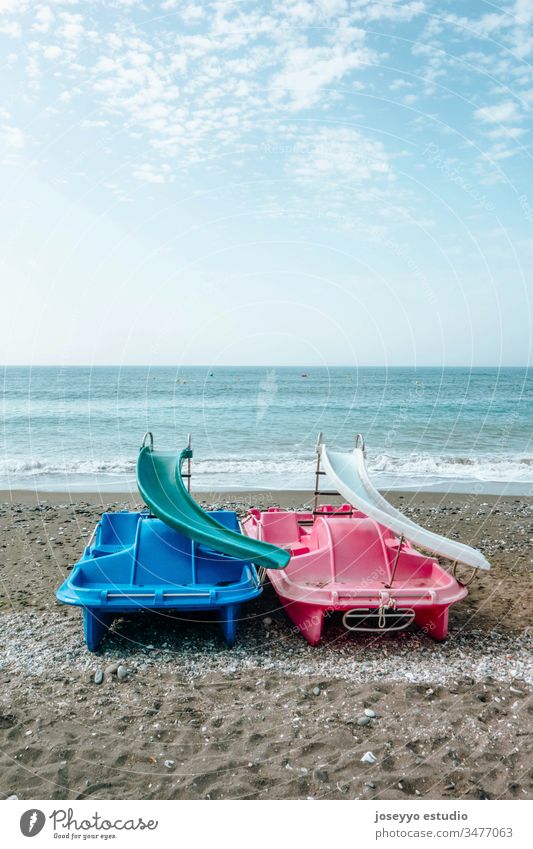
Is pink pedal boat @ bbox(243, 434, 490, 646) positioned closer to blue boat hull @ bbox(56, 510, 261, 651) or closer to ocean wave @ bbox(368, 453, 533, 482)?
blue boat hull @ bbox(56, 510, 261, 651)

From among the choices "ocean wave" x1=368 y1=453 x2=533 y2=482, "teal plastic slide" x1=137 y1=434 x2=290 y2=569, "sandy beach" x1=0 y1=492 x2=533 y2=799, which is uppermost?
"teal plastic slide" x1=137 y1=434 x2=290 y2=569

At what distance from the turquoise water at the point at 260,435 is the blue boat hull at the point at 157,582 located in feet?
32.0

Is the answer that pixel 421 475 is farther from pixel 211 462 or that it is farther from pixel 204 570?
pixel 204 570

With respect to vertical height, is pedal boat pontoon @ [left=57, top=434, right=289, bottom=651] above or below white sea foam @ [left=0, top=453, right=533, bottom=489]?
above

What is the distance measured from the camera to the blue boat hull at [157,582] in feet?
19.5

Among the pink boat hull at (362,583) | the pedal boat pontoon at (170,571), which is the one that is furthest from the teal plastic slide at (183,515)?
the pink boat hull at (362,583)

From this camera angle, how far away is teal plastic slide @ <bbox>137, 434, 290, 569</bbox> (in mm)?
6328

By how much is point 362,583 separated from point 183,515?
7.35 feet

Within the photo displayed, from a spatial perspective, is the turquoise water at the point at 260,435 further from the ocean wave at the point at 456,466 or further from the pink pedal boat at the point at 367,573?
the pink pedal boat at the point at 367,573

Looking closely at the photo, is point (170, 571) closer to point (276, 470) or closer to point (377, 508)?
point (377, 508)

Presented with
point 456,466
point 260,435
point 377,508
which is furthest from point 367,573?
point 260,435

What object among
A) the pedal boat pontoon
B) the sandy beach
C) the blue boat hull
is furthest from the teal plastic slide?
the sandy beach

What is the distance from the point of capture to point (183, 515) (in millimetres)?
6922

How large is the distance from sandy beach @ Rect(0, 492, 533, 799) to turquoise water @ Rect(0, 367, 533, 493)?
9.99 metres
